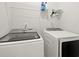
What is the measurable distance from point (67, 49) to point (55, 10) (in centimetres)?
147

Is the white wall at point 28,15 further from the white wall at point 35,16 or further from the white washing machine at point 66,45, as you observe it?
the white washing machine at point 66,45

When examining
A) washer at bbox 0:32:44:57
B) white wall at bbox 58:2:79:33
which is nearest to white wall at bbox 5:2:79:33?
Answer: white wall at bbox 58:2:79:33

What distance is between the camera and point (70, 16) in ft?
11.2

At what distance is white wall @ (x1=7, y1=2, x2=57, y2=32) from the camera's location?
141 inches

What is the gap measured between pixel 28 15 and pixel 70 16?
1417 millimetres

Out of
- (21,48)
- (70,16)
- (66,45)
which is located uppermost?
(70,16)

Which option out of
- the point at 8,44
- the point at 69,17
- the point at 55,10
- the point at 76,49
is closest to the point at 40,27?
the point at 55,10

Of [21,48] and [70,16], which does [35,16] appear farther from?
[21,48]

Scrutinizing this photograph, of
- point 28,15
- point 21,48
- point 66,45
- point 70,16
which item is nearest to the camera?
point 21,48

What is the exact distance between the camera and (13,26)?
11.9 feet

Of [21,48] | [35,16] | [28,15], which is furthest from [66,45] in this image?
[28,15]

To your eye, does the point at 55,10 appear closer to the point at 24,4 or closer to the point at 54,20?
the point at 54,20

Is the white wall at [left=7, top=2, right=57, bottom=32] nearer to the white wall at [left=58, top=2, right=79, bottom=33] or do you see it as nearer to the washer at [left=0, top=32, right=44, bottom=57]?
the white wall at [left=58, top=2, right=79, bottom=33]

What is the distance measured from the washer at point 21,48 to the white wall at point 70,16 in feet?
4.88
